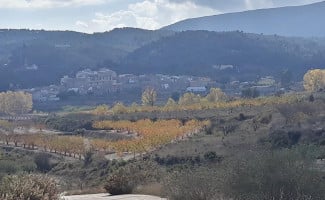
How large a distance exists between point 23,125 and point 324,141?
59.3 metres

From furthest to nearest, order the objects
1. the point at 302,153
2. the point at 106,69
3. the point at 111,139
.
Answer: the point at 106,69 → the point at 111,139 → the point at 302,153

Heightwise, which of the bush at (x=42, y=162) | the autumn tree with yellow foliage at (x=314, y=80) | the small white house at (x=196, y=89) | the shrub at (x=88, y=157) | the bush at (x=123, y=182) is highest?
the bush at (x=123, y=182)

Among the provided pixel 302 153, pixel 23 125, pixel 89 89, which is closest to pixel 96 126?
pixel 23 125

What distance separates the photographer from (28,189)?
10836mm

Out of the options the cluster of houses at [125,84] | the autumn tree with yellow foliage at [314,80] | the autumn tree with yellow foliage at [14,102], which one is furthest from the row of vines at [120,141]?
the cluster of houses at [125,84]

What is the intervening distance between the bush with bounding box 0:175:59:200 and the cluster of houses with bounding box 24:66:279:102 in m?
134

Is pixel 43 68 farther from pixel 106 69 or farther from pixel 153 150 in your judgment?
pixel 153 150

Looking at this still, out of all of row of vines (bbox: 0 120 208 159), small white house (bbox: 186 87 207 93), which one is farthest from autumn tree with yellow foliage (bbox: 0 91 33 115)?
row of vines (bbox: 0 120 208 159)

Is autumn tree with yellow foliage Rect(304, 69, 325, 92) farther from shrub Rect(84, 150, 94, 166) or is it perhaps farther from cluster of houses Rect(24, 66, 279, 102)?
shrub Rect(84, 150, 94, 166)

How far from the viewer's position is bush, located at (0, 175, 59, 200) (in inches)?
418

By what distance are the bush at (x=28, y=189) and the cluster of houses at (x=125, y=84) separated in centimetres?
13413

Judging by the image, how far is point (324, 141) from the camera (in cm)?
4366

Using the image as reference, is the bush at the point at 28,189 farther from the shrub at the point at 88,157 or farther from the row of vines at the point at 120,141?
the row of vines at the point at 120,141

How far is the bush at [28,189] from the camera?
10.6 metres
